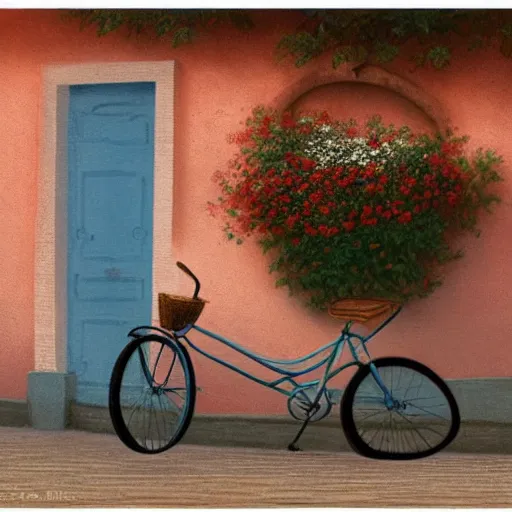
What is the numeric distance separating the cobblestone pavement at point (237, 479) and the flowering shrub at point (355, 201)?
1.05 metres

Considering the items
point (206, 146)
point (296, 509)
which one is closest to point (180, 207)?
point (206, 146)

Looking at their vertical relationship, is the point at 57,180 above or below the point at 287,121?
below

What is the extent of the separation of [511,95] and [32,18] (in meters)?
3.12

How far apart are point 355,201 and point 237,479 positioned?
1.83 metres

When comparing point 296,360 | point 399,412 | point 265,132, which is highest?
point 265,132

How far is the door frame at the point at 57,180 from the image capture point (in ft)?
24.8

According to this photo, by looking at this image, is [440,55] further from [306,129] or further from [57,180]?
[57,180]

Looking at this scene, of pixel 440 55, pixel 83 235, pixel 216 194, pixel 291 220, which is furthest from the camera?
pixel 83 235

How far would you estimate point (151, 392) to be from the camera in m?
6.80

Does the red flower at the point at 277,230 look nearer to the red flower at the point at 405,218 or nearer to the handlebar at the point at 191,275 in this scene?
the handlebar at the point at 191,275

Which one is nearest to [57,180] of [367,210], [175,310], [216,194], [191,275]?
[216,194]

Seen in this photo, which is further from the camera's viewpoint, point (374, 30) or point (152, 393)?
point (374, 30)

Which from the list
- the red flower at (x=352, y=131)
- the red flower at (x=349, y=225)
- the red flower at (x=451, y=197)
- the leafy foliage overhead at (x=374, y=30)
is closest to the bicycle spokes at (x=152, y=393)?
the red flower at (x=349, y=225)

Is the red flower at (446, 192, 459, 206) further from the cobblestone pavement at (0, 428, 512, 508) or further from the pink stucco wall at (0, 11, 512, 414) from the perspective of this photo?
the cobblestone pavement at (0, 428, 512, 508)
